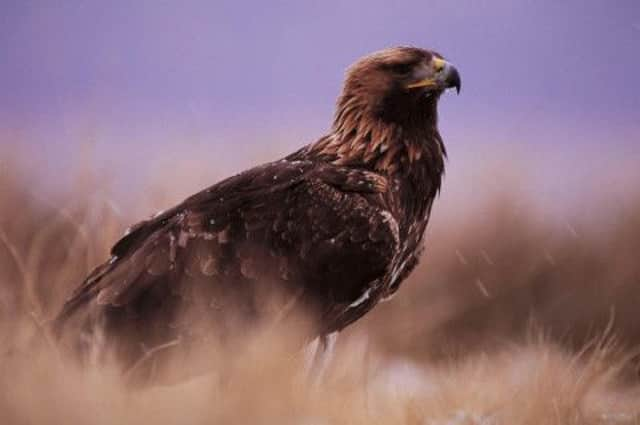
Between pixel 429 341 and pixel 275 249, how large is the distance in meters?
1.86

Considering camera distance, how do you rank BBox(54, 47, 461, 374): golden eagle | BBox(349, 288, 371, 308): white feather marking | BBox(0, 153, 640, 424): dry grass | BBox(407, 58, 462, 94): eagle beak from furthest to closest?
BBox(407, 58, 462, 94): eagle beak, BBox(349, 288, 371, 308): white feather marking, BBox(54, 47, 461, 374): golden eagle, BBox(0, 153, 640, 424): dry grass

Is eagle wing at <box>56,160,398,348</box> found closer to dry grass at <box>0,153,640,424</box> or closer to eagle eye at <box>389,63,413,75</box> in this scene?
dry grass at <box>0,153,640,424</box>

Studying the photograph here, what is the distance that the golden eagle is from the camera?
4.02 meters

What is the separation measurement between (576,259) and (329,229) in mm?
2344

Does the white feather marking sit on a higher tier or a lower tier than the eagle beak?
lower

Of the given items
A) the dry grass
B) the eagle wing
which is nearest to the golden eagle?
the eagle wing

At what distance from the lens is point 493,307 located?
19.1 feet

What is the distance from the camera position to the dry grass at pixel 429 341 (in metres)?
3.49

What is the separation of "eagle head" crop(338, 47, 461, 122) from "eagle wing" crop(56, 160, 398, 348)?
1.47 feet

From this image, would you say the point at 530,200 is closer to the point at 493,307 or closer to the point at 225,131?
the point at 493,307

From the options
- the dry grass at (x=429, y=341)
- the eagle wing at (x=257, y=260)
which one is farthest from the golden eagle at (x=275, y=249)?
the dry grass at (x=429, y=341)

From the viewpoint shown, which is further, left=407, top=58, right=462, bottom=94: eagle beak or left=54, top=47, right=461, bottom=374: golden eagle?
left=407, top=58, right=462, bottom=94: eagle beak

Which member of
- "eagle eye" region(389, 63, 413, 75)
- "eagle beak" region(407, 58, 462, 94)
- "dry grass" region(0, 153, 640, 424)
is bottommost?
"dry grass" region(0, 153, 640, 424)

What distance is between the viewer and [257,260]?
13.4ft
